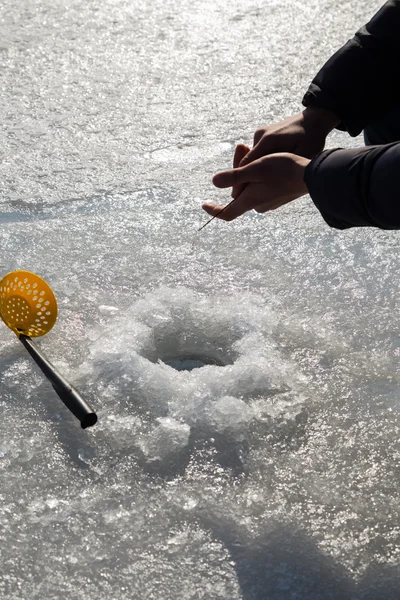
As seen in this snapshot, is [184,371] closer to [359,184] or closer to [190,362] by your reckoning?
[190,362]

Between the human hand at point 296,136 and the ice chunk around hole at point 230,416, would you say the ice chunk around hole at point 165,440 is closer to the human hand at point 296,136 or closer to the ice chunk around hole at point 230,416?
the ice chunk around hole at point 230,416

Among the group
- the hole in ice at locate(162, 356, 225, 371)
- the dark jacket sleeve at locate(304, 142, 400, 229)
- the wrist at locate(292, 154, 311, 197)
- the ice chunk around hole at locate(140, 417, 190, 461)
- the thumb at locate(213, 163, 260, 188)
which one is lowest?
the hole in ice at locate(162, 356, 225, 371)

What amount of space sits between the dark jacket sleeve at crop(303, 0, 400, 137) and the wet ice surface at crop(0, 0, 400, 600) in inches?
17.2

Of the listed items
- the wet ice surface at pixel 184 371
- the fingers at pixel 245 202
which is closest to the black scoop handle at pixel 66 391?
the wet ice surface at pixel 184 371

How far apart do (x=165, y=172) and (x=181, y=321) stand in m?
0.74

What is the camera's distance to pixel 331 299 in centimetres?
194

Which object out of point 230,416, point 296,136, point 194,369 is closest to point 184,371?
point 194,369

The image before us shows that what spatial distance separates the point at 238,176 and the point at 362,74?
15.2 inches

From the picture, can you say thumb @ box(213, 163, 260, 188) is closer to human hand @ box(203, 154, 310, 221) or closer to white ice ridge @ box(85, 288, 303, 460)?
human hand @ box(203, 154, 310, 221)

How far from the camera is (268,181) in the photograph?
1522mm

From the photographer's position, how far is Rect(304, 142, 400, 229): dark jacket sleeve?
1.31 m

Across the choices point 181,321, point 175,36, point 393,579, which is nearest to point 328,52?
point 175,36

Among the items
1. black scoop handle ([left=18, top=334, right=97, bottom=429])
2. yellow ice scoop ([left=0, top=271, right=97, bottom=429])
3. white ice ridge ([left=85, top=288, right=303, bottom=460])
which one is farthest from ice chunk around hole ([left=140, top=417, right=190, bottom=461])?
yellow ice scoop ([left=0, top=271, right=97, bottom=429])

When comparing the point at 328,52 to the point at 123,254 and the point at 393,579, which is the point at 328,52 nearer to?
the point at 123,254
